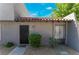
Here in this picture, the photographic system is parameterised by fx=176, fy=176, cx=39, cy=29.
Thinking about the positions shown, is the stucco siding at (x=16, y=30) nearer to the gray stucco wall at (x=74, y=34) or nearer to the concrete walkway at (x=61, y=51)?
the gray stucco wall at (x=74, y=34)

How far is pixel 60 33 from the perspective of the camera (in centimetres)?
2102

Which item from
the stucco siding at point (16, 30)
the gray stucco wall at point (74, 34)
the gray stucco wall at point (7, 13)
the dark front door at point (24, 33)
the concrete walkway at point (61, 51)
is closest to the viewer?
the concrete walkway at point (61, 51)

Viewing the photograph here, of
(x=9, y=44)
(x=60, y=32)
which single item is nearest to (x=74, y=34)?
(x=60, y=32)

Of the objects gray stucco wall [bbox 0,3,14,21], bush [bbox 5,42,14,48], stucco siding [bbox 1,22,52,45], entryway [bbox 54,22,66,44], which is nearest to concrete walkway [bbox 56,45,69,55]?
stucco siding [bbox 1,22,52,45]

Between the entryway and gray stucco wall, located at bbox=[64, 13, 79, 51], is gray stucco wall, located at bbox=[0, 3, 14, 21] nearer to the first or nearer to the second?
the entryway

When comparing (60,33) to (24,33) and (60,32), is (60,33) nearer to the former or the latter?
(60,32)

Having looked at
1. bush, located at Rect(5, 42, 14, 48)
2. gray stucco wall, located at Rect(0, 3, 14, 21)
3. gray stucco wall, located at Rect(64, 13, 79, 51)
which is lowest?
bush, located at Rect(5, 42, 14, 48)

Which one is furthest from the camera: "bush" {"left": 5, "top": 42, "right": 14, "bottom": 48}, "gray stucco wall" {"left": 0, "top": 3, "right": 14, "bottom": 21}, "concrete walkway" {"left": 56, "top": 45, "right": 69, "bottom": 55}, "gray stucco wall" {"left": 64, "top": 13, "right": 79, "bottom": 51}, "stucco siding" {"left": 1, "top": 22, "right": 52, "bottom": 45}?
"stucco siding" {"left": 1, "top": 22, "right": 52, "bottom": 45}

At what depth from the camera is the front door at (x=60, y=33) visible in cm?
2089

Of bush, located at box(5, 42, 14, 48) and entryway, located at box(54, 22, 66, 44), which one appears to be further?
entryway, located at box(54, 22, 66, 44)

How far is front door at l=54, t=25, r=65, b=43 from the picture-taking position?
20.9 m

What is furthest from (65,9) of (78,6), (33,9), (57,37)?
(57,37)

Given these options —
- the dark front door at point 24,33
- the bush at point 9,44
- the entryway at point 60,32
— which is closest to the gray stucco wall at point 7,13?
the dark front door at point 24,33

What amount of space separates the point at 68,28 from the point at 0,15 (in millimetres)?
7791
